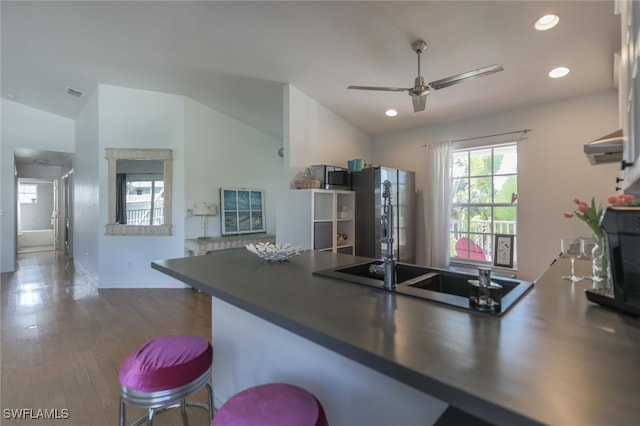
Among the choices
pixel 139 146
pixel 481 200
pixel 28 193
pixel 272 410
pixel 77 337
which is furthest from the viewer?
pixel 28 193

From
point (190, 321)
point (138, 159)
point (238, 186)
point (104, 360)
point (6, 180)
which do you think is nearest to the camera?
point (104, 360)

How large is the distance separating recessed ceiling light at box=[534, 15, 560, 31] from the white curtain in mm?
2041

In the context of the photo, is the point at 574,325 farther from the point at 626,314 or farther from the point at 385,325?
the point at 385,325

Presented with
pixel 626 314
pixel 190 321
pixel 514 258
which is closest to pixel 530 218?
pixel 514 258

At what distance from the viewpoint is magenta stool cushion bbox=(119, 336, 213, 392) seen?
123cm

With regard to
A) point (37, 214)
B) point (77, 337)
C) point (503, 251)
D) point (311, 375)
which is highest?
point (37, 214)

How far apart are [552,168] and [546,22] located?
194cm

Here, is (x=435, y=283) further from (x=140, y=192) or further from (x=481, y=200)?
(x=140, y=192)

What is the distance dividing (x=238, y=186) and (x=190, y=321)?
2742mm

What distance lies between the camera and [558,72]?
2.93 metres

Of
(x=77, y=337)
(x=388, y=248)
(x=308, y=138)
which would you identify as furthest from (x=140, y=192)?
(x=388, y=248)

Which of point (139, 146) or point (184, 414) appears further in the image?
point (139, 146)

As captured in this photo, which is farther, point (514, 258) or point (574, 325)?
point (514, 258)

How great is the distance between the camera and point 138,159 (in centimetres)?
474
